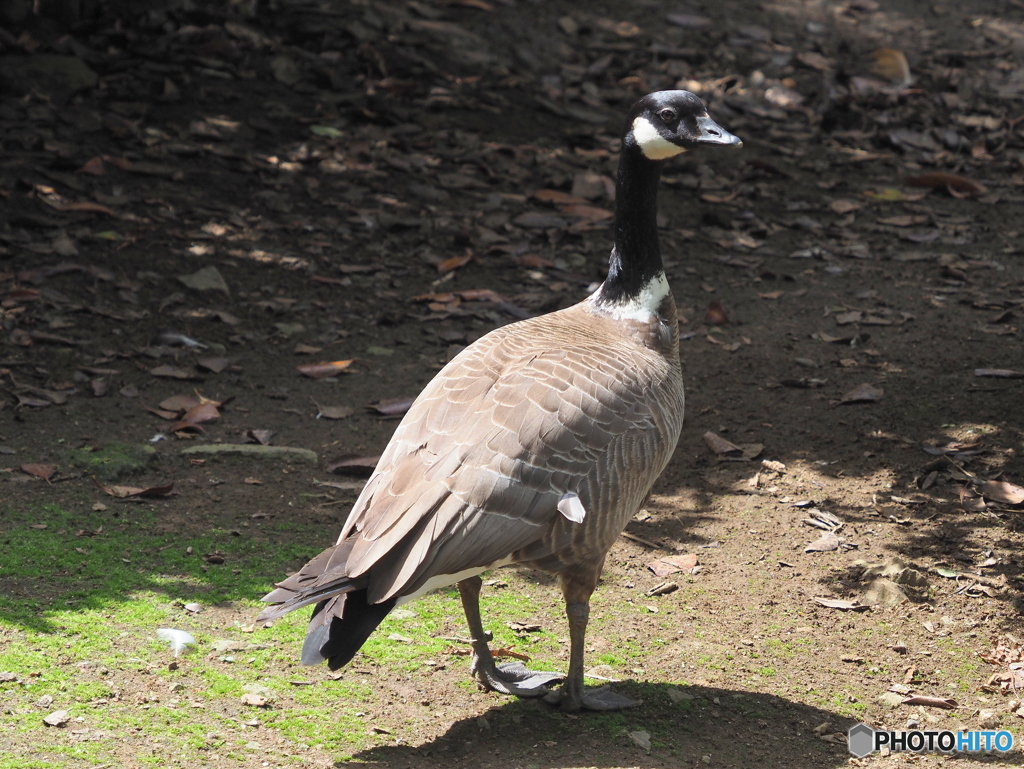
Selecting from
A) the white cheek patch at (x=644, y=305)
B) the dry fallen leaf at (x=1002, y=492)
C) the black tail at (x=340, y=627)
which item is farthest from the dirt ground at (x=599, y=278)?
the white cheek patch at (x=644, y=305)

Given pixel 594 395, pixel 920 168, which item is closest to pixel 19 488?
pixel 594 395

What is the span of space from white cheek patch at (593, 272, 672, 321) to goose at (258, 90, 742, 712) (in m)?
0.21

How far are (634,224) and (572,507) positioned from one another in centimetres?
184

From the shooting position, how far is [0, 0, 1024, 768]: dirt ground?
15.1 ft

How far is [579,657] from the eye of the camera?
4066mm

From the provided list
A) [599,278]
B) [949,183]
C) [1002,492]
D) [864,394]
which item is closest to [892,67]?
[949,183]

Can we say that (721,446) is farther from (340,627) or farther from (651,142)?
(340,627)

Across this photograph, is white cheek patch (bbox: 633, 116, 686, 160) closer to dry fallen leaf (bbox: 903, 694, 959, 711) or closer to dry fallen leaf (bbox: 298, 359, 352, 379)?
dry fallen leaf (bbox: 903, 694, 959, 711)

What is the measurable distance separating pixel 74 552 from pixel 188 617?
787 mm

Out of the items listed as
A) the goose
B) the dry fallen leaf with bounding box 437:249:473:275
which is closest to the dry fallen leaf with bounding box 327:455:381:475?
the goose

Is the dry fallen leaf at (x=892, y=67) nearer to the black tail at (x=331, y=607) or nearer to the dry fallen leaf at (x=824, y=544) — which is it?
the dry fallen leaf at (x=824, y=544)

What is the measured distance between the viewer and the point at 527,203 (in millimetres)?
9391

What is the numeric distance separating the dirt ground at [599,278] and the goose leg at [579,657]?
124mm

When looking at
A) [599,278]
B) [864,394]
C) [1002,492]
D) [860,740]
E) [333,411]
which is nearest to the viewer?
[860,740]
